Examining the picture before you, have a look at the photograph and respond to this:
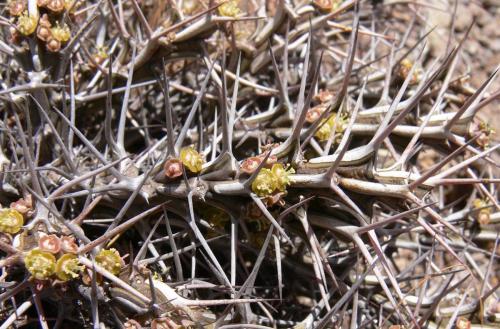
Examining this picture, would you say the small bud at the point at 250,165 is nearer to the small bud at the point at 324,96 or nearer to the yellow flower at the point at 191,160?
the yellow flower at the point at 191,160

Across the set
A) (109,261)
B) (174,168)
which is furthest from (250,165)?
(109,261)

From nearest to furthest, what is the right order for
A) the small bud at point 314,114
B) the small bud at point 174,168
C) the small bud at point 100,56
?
1. the small bud at point 174,168
2. the small bud at point 314,114
3. the small bud at point 100,56

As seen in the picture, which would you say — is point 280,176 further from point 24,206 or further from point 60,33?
point 60,33

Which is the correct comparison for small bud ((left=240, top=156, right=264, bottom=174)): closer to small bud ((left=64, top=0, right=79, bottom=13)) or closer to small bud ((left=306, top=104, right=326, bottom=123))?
small bud ((left=306, top=104, right=326, bottom=123))

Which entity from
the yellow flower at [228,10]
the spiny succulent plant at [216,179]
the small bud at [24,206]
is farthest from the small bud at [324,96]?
the small bud at [24,206]

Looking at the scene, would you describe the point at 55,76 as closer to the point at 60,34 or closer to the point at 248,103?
the point at 60,34

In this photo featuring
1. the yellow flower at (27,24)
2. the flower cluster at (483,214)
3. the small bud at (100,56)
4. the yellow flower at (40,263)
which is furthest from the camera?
the flower cluster at (483,214)

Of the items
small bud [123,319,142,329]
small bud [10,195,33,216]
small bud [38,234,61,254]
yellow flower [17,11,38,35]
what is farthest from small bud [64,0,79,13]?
small bud [123,319,142,329]

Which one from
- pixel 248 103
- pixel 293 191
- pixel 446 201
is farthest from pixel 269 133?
pixel 446 201
